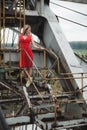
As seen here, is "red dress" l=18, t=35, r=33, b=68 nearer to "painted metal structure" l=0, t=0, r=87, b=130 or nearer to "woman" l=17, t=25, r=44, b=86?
"woman" l=17, t=25, r=44, b=86

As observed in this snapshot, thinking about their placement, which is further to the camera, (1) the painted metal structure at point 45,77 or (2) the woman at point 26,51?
(2) the woman at point 26,51

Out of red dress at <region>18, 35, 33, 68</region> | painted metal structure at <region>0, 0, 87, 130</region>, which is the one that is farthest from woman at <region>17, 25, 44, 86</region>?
painted metal structure at <region>0, 0, 87, 130</region>

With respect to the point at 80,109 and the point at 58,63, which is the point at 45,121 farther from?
the point at 58,63

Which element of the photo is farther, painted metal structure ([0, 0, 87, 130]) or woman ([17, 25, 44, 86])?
woman ([17, 25, 44, 86])

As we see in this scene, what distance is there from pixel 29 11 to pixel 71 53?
2364 mm

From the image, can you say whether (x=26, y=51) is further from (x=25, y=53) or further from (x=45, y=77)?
(x=45, y=77)

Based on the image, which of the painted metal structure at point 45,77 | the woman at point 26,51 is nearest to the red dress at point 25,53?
the woman at point 26,51

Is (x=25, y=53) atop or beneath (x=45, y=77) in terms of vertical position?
atop

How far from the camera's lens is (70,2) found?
12289 mm

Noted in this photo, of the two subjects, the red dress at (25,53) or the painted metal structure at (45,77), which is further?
the red dress at (25,53)

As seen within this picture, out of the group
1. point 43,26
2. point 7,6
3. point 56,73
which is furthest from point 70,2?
point 56,73

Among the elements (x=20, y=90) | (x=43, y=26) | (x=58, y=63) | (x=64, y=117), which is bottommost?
(x=64, y=117)

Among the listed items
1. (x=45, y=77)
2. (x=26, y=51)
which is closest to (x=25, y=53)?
(x=26, y=51)

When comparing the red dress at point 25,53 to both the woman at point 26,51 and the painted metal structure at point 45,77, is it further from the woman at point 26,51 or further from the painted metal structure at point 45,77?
the painted metal structure at point 45,77
